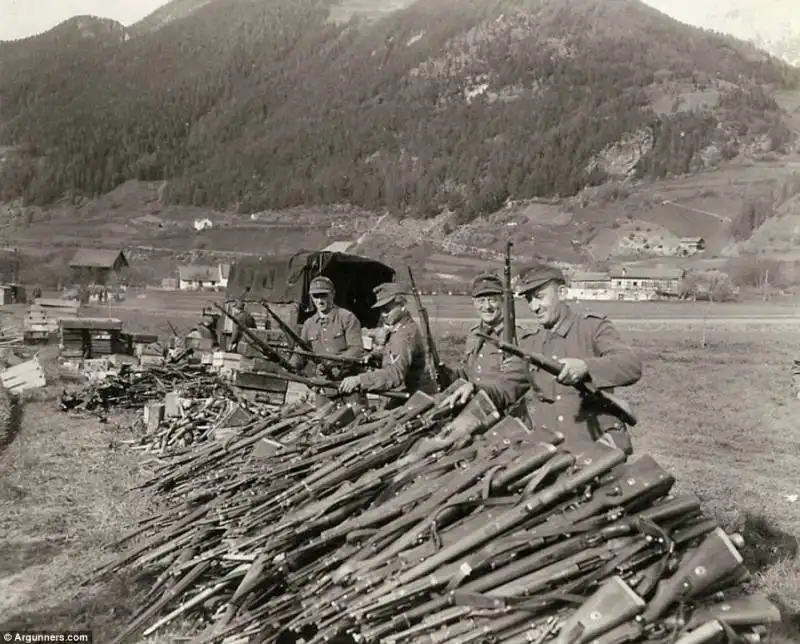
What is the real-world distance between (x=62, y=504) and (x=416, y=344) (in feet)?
14.0

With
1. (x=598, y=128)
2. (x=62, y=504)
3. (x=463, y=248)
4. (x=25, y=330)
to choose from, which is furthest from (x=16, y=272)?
(x=598, y=128)

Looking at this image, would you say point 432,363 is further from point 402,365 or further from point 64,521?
point 64,521

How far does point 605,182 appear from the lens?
72.0m

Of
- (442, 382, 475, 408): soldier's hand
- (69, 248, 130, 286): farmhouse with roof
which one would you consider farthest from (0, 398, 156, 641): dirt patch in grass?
(69, 248, 130, 286): farmhouse with roof

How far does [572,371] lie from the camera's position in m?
3.99

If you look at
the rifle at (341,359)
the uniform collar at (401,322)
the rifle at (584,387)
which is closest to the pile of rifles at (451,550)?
the rifle at (584,387)

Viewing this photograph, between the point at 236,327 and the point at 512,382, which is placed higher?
the point at 512,382

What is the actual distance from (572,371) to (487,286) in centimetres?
207

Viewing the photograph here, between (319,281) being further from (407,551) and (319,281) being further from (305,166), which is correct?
(305,166)

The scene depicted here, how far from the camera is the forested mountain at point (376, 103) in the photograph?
2783 inches

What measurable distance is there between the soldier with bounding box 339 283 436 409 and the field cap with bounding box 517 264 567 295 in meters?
2.03

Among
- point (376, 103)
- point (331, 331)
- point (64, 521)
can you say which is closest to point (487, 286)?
point (331, 331)

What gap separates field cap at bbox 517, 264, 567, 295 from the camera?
4.62 metres

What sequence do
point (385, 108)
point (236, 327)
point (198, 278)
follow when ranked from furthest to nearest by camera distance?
point (385, 108) → point (198, 278) → point (236, 327)
